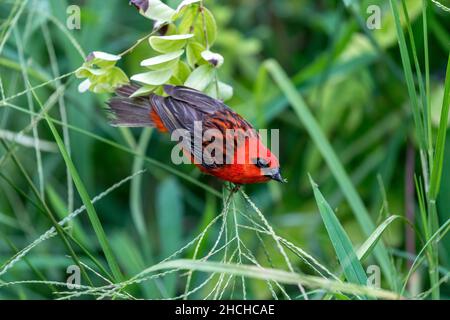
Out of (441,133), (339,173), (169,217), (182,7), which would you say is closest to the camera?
(441,133)

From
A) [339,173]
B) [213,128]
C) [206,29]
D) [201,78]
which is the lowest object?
[339,173]

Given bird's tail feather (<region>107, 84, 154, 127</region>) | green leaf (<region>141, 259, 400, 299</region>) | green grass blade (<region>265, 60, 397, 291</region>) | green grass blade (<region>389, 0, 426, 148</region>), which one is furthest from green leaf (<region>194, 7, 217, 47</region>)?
green leaf (<region>141, 259, 400, 299</region>)

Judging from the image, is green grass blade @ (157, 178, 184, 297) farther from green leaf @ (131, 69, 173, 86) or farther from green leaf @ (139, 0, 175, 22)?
green leaf @ (139, 0, 175, 22)

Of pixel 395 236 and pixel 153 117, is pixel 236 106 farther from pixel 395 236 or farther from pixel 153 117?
pixel 153 117

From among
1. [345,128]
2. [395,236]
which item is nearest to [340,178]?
[395,236]

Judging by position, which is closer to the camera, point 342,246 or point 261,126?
point 342,246

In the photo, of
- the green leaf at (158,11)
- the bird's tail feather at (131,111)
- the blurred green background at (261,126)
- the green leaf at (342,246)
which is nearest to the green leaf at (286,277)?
the green leaf at (342,246)

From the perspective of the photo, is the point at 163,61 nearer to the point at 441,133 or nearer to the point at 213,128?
the point at 213,128

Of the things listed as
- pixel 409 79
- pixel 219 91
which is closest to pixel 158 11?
pixel 219 91
